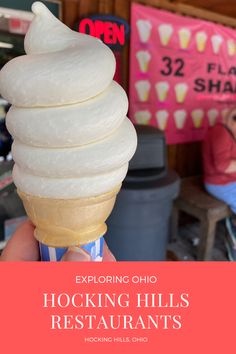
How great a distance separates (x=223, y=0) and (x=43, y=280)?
2185 mm

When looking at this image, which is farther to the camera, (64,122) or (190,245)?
(190,245)

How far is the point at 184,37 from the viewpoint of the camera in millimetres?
2711

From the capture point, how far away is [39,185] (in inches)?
29.9

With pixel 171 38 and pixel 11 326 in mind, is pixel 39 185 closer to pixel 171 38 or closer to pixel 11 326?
Answer: pixel 11 326

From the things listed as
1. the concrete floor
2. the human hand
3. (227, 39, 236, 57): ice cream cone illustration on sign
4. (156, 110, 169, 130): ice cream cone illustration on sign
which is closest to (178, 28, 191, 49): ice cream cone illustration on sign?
(227, 39, 236, 57): ice cream cone illustration on sign

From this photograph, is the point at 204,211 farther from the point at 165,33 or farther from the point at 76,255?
the point at 76,255

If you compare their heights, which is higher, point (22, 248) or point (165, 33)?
point (165, 33)

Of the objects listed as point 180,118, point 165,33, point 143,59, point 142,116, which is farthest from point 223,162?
point 165,33

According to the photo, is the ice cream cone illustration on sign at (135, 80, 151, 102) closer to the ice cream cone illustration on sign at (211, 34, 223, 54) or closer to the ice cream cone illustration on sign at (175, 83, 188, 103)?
the ice cream cone illustration on sign at (175, 83, 188, 103)

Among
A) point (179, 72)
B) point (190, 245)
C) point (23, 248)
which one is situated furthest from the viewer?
point (190, 245)

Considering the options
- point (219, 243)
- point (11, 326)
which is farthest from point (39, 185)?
point (219, 243)

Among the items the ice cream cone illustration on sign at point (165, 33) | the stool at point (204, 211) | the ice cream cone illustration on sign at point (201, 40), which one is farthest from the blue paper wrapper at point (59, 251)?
the ice cream cone illustration on sign at point (201, 40)

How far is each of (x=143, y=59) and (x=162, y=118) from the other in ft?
1.84

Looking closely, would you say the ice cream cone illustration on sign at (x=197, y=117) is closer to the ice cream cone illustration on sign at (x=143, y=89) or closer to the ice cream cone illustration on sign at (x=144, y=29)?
the ice cream cone illustration on sign at (x=143, y=89)
